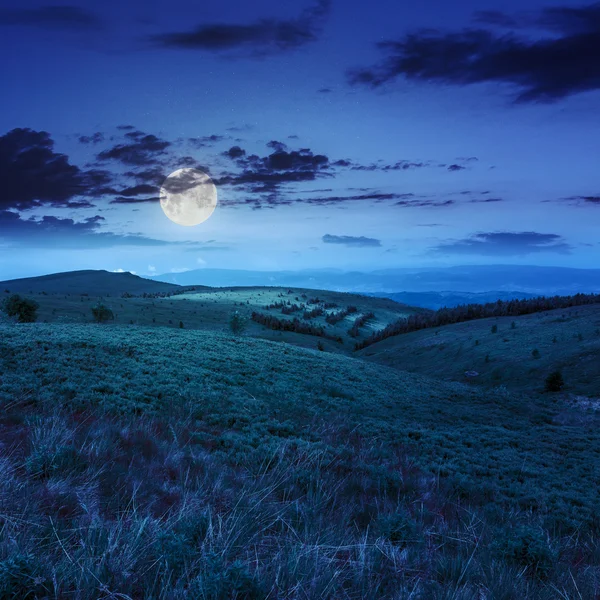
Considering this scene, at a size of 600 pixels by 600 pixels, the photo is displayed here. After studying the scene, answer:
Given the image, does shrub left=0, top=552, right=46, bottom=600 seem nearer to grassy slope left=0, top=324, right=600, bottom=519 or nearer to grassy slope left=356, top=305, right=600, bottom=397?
grassy slope left=0, top=324, right=600, bottom=519

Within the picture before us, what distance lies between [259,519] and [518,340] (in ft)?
155

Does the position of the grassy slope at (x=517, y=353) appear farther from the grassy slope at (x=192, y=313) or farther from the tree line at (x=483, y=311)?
the grassy slope at (x=192, y=313)

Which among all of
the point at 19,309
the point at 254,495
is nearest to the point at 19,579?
the point at 254,495

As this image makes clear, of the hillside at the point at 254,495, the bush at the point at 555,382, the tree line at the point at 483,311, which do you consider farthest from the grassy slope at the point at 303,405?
the tree line at the point at 483,311

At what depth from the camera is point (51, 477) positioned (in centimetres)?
466

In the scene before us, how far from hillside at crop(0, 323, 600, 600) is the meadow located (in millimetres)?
31

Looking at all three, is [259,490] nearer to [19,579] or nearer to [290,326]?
[19,579]

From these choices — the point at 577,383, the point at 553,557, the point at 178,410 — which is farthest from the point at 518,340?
the point at 553,557

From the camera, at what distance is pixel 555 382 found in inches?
1174

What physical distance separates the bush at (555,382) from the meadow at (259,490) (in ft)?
35.3

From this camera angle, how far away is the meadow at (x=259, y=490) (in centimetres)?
315

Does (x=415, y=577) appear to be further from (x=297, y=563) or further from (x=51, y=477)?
(x=51, y=477)

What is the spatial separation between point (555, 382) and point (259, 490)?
3157cm

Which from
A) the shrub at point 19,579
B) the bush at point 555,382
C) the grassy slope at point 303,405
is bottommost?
the bush at point 555,382
